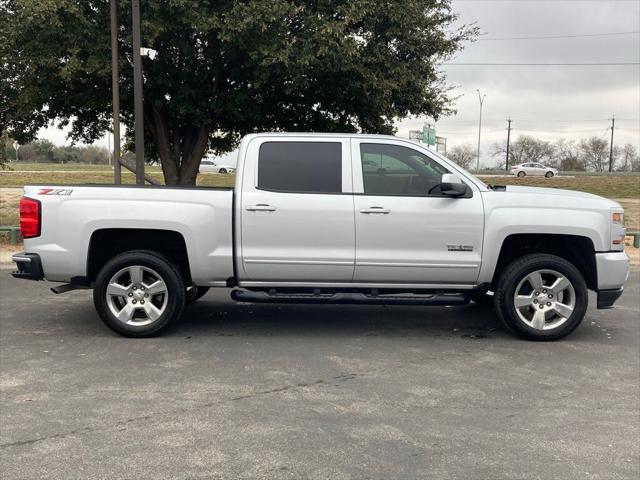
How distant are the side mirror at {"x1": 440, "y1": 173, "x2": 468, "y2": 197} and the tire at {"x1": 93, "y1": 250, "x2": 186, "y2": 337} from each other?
2.65 meters

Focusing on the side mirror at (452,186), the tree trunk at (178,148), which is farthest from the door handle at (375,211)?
the tree trunk at (178,148)

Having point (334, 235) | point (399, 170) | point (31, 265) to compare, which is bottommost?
point (31, 265)

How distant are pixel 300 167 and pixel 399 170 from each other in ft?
3.16

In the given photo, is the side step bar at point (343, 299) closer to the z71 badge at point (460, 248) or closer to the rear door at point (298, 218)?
the rear door at point (298, 218)

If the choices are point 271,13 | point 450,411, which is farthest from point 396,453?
point 271,13

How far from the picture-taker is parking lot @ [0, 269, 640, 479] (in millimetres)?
3264

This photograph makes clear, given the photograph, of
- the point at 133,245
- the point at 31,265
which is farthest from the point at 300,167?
the point at 31,265

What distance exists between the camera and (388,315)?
22.4 feet

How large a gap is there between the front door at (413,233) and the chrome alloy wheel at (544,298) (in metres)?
0.51

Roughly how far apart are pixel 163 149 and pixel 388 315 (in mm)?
11603

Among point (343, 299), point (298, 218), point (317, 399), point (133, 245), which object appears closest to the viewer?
point (317, 399)

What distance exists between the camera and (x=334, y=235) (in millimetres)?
5605

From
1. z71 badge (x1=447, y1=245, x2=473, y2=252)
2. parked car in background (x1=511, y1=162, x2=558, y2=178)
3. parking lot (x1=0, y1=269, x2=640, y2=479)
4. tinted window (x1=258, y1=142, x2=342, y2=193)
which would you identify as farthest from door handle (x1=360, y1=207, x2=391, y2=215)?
parked car in background (x1=511, y1=162, x2=558, y2=178)

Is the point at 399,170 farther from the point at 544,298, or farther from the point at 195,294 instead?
the point at 195,294
